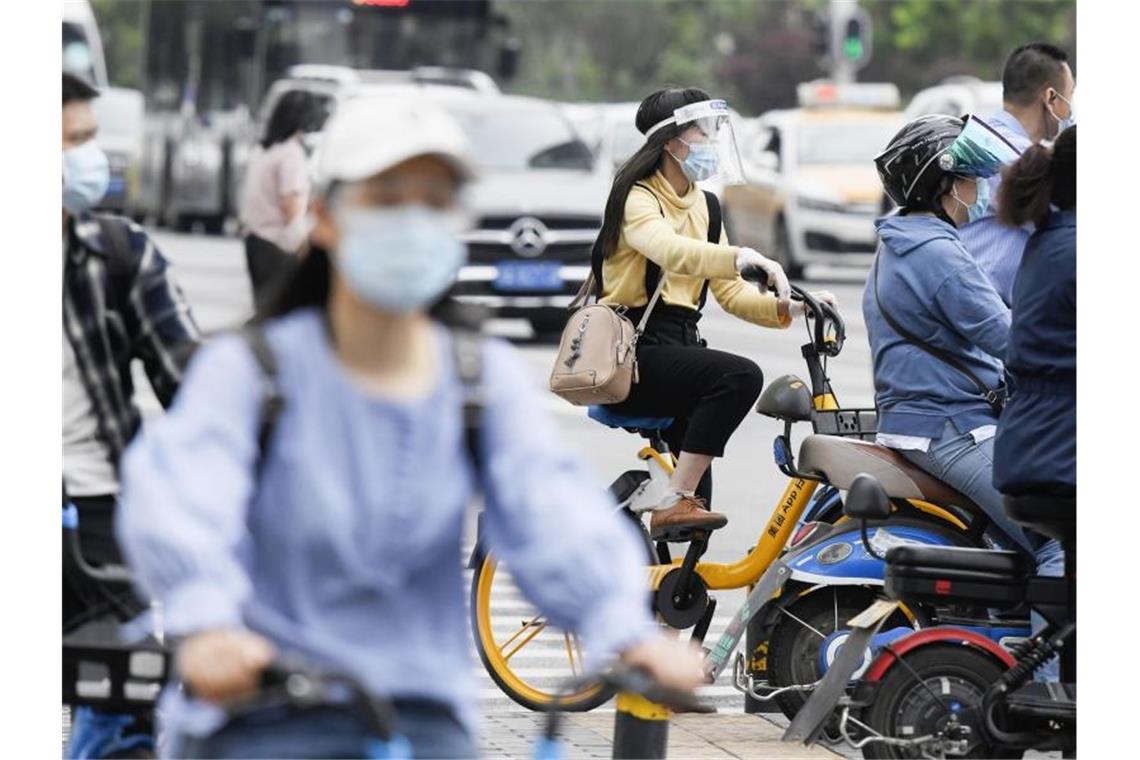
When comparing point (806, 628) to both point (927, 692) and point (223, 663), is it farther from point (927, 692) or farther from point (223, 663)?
point (223, 663)

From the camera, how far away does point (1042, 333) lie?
219 inches

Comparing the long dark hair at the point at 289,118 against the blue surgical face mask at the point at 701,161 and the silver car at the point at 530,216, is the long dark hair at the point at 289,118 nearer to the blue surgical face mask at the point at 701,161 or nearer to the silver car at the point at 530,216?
the blue surgical face mask at the point at 701,161

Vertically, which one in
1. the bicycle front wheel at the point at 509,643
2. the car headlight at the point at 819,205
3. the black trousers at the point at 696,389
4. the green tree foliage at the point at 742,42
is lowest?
the bicycle front wheel at the point at 509,643

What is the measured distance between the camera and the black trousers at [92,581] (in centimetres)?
482

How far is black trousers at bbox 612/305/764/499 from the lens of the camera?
7.23 meters

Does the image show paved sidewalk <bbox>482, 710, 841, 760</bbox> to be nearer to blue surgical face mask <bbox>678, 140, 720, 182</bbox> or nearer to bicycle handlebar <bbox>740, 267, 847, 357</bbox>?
bicycle handlebar <bbox>740, 267, 847, 357</bbox>

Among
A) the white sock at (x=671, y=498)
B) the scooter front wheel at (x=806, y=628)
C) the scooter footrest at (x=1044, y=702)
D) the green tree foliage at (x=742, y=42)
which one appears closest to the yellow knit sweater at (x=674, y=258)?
the white sock at (x=671, y=498)

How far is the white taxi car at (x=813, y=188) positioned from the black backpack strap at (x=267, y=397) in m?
22.8

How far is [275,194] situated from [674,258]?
5275 millimetres
